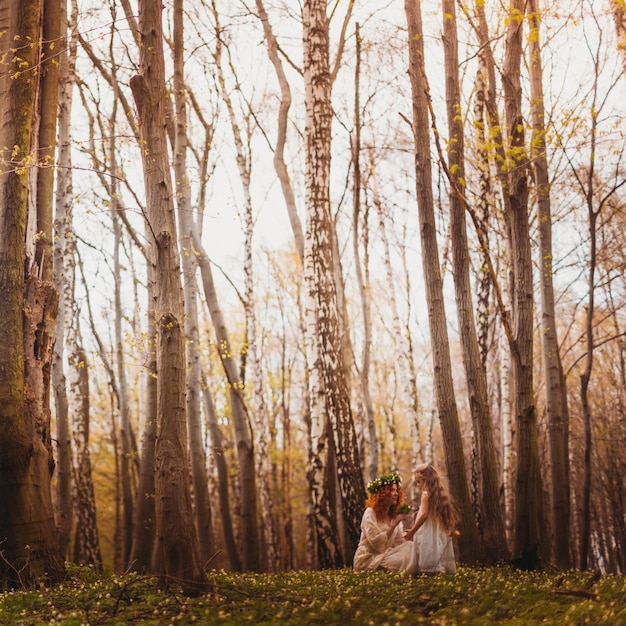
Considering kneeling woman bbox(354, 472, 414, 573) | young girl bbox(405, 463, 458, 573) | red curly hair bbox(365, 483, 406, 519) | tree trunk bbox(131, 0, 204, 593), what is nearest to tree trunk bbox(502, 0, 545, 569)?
young girl bbox(405, 463, 458, 573)

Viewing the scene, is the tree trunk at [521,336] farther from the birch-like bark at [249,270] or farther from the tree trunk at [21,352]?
the birch-like bark at [249,270]

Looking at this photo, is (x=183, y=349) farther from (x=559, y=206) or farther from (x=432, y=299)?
(x=559, y=206)

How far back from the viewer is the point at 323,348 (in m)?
9.07

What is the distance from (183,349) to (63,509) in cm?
682

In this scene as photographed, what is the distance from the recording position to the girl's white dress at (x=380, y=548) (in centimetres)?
756

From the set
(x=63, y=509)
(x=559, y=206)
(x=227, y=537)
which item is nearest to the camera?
(x=63, y=509)

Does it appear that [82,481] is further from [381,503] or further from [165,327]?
[165,327]

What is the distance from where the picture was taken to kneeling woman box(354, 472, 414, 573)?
299 inches

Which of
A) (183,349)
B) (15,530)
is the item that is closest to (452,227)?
(183,349)

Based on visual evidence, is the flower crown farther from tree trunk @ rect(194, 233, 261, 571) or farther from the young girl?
tree trunk @ rect(194, 233, 261, 571)

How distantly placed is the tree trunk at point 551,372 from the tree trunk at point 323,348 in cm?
281

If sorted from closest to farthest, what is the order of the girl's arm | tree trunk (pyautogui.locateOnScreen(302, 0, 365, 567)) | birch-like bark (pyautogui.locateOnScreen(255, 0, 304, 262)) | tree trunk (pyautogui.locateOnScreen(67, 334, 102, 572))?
the girl's arm < tree trunk (pyautogui.locateOnScreen(302, 0, 365, 567)) < birch-like bark (pyautogui.locateOnScreen(255, 0, 304, 262)) < tree trunk (pyautogui.locateOnScreen(67, 334, 102, 572))

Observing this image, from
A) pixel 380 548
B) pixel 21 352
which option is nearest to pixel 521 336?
pixel 380 548

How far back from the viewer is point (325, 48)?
10023 millimetres
